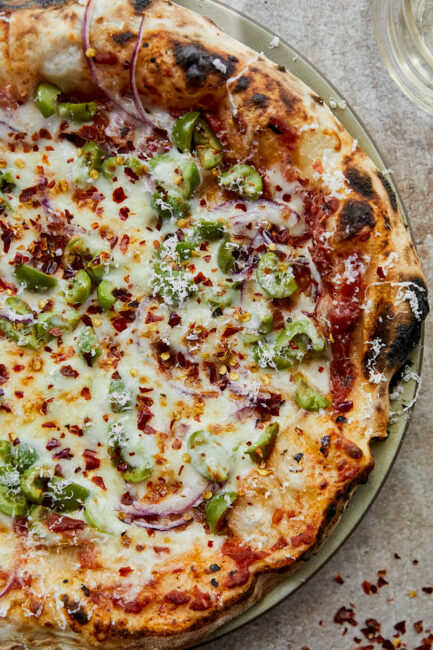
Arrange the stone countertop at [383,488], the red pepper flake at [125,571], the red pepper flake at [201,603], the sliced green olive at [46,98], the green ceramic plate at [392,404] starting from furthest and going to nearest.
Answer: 1. the stone countertop at [383,488]
2. the green ceramic plate at [392,404]
3. the sliced green olive at [46,98]
4. the red pepper flake at [125,571]
5. the red pepper flake at [201,603]

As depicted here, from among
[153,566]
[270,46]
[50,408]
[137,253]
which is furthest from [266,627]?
[270,46]

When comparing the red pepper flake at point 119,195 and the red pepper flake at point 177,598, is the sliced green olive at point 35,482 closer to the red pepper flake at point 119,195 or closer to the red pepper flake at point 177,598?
the red pepper flake at point 177,598

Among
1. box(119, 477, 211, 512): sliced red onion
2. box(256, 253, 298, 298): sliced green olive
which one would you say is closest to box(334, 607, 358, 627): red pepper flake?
box(119, 477, 211, 512): sliced red onion

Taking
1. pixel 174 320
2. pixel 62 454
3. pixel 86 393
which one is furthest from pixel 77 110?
pixel 62 454

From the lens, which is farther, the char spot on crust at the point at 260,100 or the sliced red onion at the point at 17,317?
the sliced red onion at the point at 17,317

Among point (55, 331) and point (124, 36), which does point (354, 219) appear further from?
point (55, 331)

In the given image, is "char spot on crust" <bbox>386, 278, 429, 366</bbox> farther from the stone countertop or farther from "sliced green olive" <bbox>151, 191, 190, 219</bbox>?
"sliced green olive" <bbox>151, 191, 190, 219</bbox>

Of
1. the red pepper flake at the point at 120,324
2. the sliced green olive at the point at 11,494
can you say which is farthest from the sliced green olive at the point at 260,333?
the sliced green olive at the point at 11,494

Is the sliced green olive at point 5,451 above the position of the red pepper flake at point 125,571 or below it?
above
